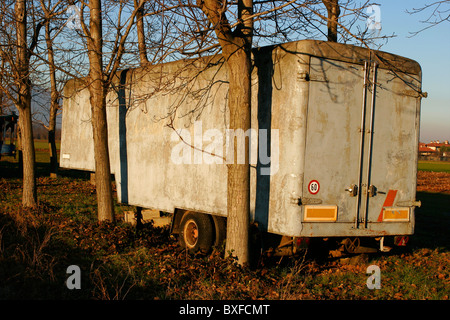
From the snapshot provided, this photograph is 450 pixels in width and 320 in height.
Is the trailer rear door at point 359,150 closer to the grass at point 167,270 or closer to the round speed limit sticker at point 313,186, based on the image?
the round speed limit sticker at point 313,186

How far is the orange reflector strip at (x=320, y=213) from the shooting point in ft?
22.7

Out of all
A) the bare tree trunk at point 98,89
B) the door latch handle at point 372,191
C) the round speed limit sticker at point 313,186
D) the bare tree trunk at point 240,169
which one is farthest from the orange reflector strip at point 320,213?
the bare tree trunk at point 98,89

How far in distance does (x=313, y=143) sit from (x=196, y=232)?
2977 mm

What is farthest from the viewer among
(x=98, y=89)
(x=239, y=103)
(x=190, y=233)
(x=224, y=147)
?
(x=98, y=89)

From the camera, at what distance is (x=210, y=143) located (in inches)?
332

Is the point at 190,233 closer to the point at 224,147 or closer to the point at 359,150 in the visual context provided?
the point at 224,147

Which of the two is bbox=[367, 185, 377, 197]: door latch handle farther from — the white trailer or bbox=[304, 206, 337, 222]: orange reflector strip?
bbox=[304, 206, 337, 222]: orange reflector strip

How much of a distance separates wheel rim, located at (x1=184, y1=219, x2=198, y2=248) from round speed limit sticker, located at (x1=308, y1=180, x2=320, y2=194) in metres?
2.63

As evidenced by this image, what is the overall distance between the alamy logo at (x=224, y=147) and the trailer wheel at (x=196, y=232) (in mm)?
989

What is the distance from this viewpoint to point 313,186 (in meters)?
6.98

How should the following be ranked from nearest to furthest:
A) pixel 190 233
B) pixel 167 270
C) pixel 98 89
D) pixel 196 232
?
pixel 167 270
pixel 196 232
pixel 190 233
pixel 98 89

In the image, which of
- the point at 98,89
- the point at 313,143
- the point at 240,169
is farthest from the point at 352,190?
the point at 98,89

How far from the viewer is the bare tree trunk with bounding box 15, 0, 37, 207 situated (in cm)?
1255
